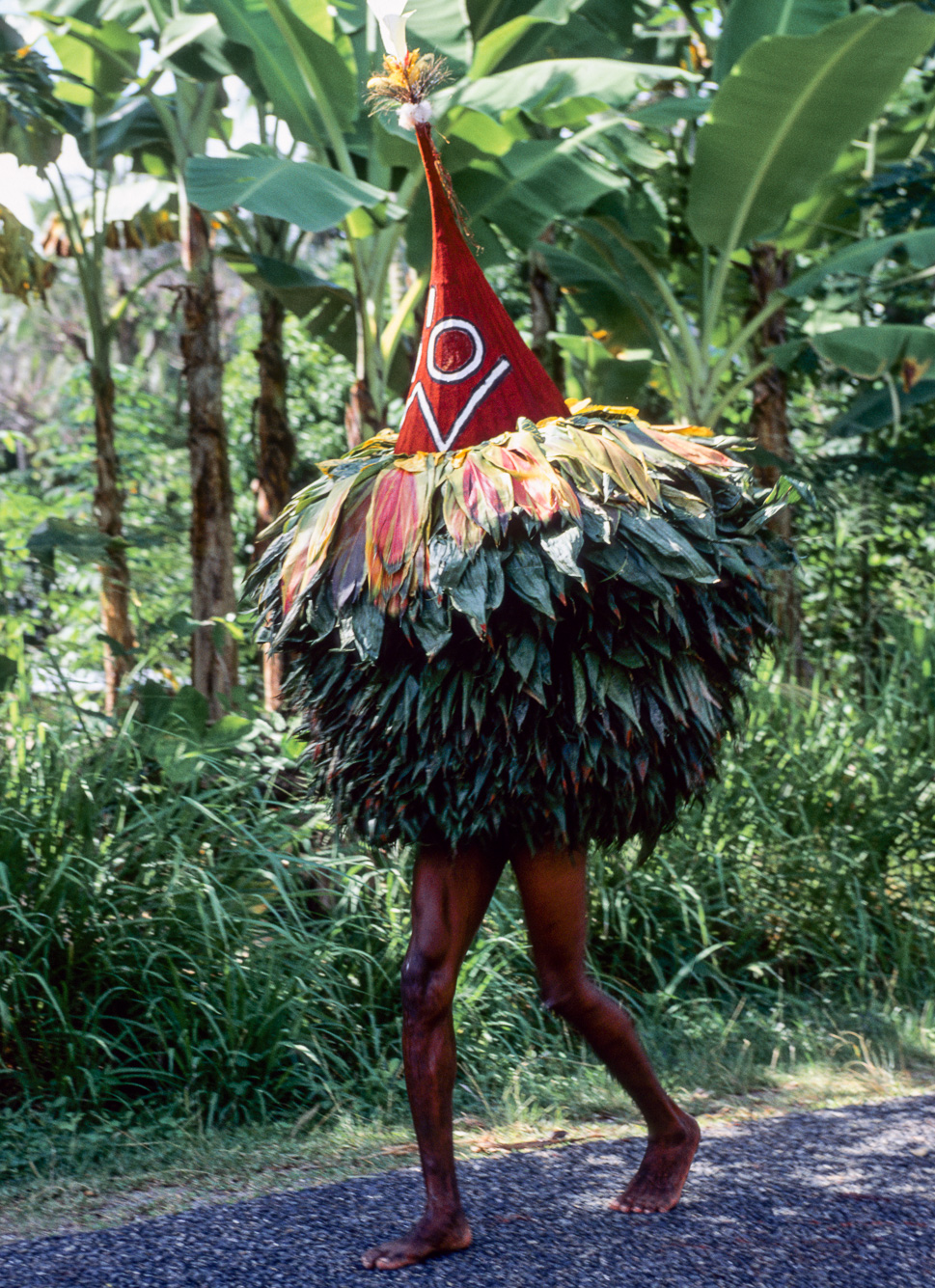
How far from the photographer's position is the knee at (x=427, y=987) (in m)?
2.52

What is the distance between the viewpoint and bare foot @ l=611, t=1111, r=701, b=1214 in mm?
2746

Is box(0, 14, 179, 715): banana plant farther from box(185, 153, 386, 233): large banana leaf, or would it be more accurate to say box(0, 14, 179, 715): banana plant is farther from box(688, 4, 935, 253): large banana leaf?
box(688, 4, 935, 253): large banana leaf

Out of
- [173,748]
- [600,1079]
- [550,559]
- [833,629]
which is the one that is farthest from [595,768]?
[833,629]

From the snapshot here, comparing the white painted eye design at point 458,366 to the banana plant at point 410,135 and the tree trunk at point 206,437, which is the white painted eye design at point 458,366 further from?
the tree trunk at point 206,437

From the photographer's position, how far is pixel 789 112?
19.5ft

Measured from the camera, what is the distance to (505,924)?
4.54 metres

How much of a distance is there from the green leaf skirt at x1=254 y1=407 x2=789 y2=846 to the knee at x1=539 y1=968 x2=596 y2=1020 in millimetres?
326

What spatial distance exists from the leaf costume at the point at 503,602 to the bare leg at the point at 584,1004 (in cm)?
12

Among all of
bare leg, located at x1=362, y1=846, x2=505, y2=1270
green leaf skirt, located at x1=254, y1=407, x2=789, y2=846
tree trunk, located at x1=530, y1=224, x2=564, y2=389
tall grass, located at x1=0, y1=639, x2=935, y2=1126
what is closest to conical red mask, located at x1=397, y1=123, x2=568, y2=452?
green leaf skirt, located at x1=254, y1=407, x2=789, y2=846

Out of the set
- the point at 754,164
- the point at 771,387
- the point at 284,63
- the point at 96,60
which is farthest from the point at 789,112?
the point at 96,60

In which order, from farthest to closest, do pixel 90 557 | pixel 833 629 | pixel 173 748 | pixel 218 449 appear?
1. pixel 833 629
2. pixel 218 449
3. pixel 90 557
4. pixel 173 748

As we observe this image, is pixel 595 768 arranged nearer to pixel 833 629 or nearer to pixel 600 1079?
pixel 600 1079

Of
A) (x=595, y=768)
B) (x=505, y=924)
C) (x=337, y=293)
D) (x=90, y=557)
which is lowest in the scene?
(x=505, y=924)

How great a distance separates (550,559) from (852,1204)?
176cm
